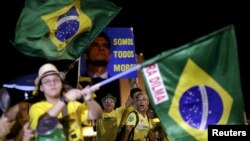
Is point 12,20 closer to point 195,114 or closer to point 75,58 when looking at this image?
point 75,58

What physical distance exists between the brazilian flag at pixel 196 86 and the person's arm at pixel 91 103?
65 centimetres

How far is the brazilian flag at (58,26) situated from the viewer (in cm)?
866

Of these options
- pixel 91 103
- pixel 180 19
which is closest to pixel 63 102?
pixel 91 103

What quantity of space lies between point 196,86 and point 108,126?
152 inches

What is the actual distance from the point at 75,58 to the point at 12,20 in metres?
7.14

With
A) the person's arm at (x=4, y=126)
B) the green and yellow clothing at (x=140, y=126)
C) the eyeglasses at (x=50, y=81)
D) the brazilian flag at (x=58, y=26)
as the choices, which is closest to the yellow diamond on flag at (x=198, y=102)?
the eyeglasses at (x=50, y=81)

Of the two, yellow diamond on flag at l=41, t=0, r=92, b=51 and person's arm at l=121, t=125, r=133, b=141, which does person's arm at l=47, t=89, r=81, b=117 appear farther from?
person's arm at l=121, t=125, r=133, b=141

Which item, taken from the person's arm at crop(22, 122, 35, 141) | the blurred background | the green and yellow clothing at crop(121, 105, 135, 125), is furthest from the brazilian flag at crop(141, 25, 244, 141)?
the blurred background

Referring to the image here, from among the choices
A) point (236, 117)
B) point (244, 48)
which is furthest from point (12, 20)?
point (236, 117)

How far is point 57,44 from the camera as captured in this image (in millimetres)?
8805

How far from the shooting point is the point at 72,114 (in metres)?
6.21

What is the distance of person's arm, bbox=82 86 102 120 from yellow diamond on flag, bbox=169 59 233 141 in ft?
2.87

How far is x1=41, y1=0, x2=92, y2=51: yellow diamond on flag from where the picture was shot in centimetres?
880

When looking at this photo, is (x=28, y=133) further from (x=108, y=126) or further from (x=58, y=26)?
(x=108, y=126)
